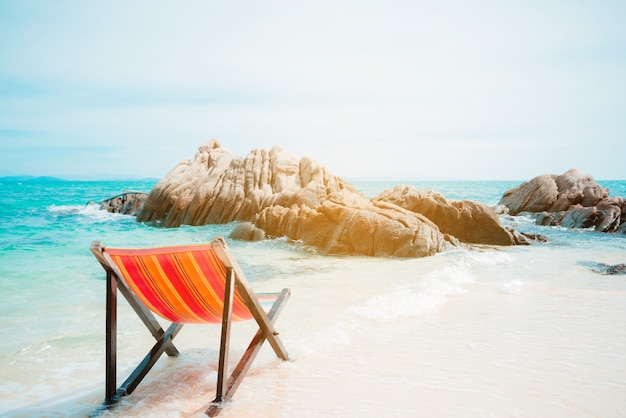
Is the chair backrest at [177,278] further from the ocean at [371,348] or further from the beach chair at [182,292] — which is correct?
the ocean at [371,348]

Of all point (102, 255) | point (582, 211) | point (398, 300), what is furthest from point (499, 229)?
point (102, 255)

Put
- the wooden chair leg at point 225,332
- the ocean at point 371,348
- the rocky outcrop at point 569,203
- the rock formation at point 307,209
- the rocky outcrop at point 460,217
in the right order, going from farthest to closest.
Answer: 1. the rocky outcrop at point 569,203
2. the rocky outcrop at point 460,217
3. the rock formation at point 307,209
4. the ocean at point 371,348
5. the wooden chair leg at point 225,332

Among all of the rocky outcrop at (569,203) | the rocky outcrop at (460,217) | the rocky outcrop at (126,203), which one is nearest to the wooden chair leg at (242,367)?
the rocky outcrop at (460,217)

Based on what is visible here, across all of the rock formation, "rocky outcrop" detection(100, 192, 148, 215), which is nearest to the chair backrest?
the rock formation

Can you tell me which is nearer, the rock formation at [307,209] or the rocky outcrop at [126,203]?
the rock formation at [307,209]

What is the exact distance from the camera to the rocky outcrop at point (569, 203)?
905 inches

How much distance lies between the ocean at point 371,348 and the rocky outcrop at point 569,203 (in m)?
13.4

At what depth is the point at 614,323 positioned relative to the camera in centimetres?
637

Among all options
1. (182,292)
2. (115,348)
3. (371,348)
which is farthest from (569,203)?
(115,348)

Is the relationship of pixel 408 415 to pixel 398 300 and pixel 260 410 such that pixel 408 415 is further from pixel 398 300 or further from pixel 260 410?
pixel 398 300

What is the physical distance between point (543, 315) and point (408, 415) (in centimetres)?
406

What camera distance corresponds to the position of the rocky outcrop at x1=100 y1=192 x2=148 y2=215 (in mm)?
30069

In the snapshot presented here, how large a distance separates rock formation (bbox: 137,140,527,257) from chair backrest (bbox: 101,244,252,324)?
10163mm

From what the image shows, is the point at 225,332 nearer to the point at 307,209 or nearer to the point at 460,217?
the point at 307,209
